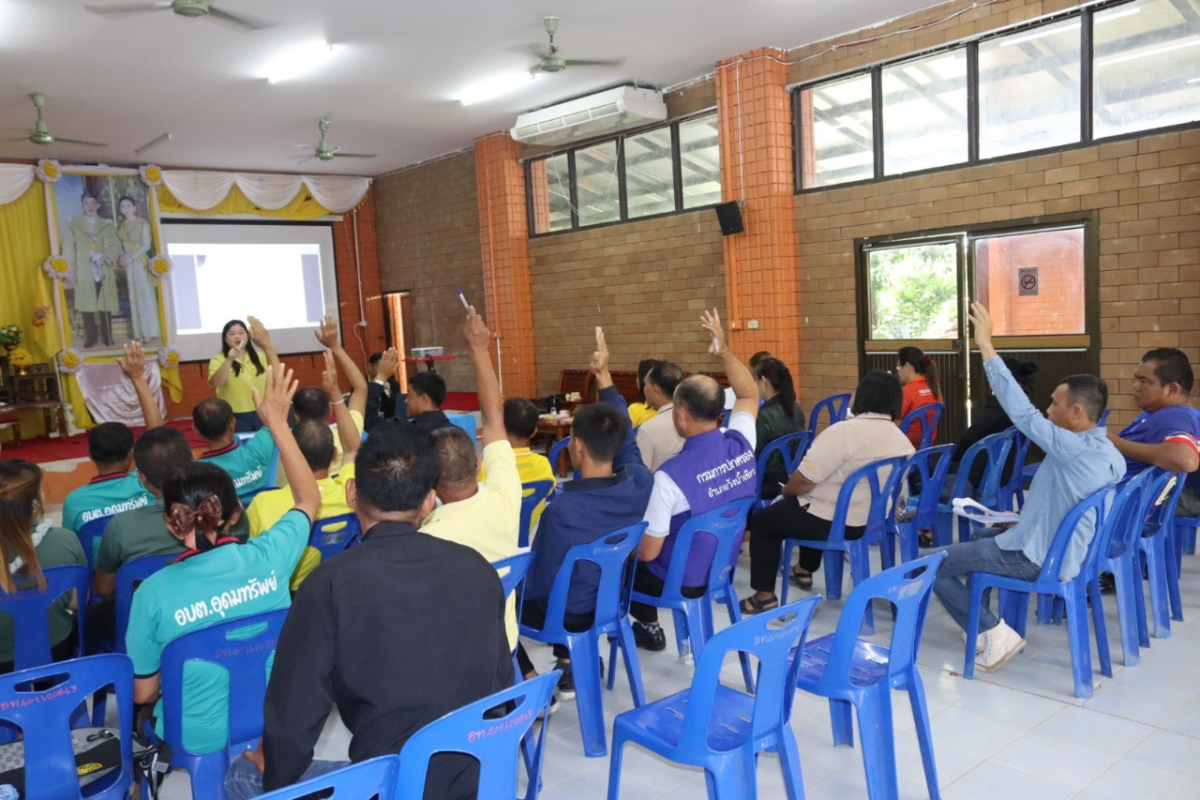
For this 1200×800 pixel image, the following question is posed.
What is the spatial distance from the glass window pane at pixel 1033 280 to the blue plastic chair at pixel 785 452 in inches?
108

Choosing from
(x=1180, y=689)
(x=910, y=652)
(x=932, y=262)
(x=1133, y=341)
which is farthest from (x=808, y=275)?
(x=910, y=652)

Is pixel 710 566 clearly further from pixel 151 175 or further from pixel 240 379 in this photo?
pixel 151 175

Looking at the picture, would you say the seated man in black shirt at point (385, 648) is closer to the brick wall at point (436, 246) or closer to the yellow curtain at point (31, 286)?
the brick wall at point (436, 246)

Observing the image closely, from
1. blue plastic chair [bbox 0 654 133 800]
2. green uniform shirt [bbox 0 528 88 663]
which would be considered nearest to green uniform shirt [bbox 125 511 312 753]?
blue plastic chair [bbox 0 654 133 800]

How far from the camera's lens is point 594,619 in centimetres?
282

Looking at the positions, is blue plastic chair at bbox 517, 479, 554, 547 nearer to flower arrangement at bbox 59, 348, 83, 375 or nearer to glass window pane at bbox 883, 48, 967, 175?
glass window pane at bbox 883, 48, 967, 175

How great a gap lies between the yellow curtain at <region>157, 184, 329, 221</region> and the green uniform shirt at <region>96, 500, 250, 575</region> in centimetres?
973

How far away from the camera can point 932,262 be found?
22.8 ft

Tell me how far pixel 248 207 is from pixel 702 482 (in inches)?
412

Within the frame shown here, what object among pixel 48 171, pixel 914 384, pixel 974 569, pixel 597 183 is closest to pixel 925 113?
pixel 914 384

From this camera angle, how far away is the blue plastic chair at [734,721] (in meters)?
1.89

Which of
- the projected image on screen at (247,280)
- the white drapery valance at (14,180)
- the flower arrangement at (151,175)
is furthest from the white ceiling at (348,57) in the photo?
the projected image on screen at (247,280)

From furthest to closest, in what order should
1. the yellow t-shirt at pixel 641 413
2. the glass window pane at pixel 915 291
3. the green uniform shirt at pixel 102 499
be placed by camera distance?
the glass window pane at pixel 915 291
the yellow t-shirt at pixel 641 413
the green uniform shirt at pixel 102 499

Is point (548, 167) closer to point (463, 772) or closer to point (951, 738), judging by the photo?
point (951, 738)
